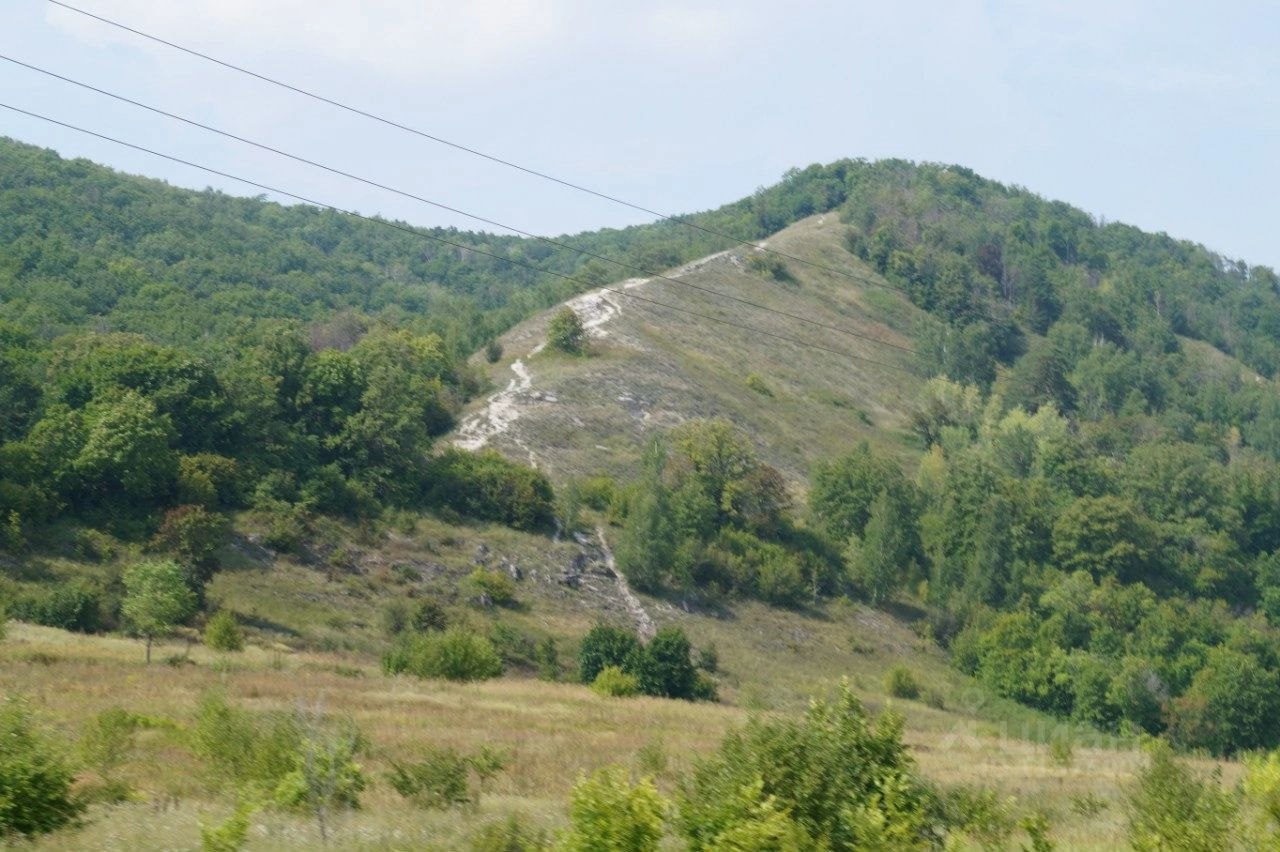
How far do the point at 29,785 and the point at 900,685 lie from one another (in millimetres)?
50983

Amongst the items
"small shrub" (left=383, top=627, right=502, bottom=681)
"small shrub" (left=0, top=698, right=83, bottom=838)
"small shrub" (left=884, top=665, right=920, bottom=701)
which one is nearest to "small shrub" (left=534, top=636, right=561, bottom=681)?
"small shrub" (left=383, top=627, right=502, bottom=681)

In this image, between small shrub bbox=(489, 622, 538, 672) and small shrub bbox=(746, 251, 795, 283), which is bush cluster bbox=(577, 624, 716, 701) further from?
small shrub bbox=(746, 251, 795, 283)

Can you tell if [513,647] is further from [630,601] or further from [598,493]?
[598,493]

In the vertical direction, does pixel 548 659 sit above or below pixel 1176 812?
below

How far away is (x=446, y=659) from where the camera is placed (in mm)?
43125

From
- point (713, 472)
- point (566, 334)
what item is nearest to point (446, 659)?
point (713, 472)

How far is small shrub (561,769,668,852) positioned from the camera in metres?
12.2

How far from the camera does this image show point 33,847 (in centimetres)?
1282

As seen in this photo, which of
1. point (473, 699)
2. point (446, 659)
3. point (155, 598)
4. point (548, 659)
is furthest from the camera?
point (548, 659)

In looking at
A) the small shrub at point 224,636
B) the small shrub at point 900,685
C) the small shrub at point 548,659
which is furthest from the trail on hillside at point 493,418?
the small shrub at point 224,636

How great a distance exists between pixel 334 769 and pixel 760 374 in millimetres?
99589

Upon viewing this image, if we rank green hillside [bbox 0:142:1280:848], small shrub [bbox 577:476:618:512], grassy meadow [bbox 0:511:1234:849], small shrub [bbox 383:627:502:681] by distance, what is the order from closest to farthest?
green hillside [bbox 0:142:1280:848], grassy meadow [bbox 0:511:1234:849], small shrub [bbox 383:627:502:681], small shrub [bbox 577:476:618:512]

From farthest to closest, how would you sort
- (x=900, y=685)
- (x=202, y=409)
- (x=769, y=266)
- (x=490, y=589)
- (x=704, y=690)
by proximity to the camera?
(x=769, y=266)
(x=202, y=409)
(x=490, y=589)
(x=900, y=685)
(x=704, y=690)

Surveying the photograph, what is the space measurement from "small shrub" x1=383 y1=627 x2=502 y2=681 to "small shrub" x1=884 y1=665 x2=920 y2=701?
2247 cm
